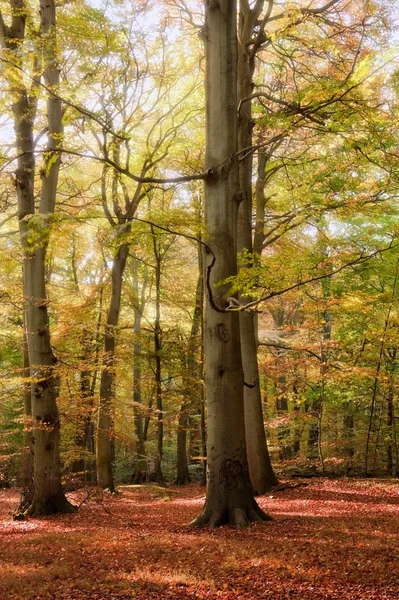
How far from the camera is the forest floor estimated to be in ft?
14.7

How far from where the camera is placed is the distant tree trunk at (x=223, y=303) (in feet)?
23.3

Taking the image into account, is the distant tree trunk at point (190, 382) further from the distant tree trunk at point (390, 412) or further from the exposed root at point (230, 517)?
the exposed root at point (230, 517)

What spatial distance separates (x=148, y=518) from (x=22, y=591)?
4955 mm

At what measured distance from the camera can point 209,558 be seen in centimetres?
536

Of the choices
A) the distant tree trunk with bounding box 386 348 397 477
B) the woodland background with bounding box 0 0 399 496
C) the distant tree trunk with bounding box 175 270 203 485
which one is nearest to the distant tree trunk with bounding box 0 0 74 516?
the woodland background with bounding box 0 0 399 496

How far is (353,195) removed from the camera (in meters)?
12.7

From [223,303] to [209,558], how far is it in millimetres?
3447

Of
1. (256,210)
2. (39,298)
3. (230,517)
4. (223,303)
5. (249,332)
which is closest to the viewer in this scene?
(230,517)

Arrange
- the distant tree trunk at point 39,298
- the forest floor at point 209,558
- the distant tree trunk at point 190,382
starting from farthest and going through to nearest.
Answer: the distant tree trunk at point 190,382 < the distant tree trunk at point 39,298 < the forest floor at point 209,558

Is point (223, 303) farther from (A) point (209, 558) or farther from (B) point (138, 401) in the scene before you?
(B) point (138, 401)

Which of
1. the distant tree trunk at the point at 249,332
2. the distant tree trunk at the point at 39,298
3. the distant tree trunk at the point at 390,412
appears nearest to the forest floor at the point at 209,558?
the distant tree trunk at the point at 39,298

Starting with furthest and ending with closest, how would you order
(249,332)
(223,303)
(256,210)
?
(256,210), (249,332), (223,303)

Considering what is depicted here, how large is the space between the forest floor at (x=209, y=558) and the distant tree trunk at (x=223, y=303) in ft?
1.60

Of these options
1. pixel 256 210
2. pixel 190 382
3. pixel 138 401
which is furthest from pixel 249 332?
pixel 138 401
